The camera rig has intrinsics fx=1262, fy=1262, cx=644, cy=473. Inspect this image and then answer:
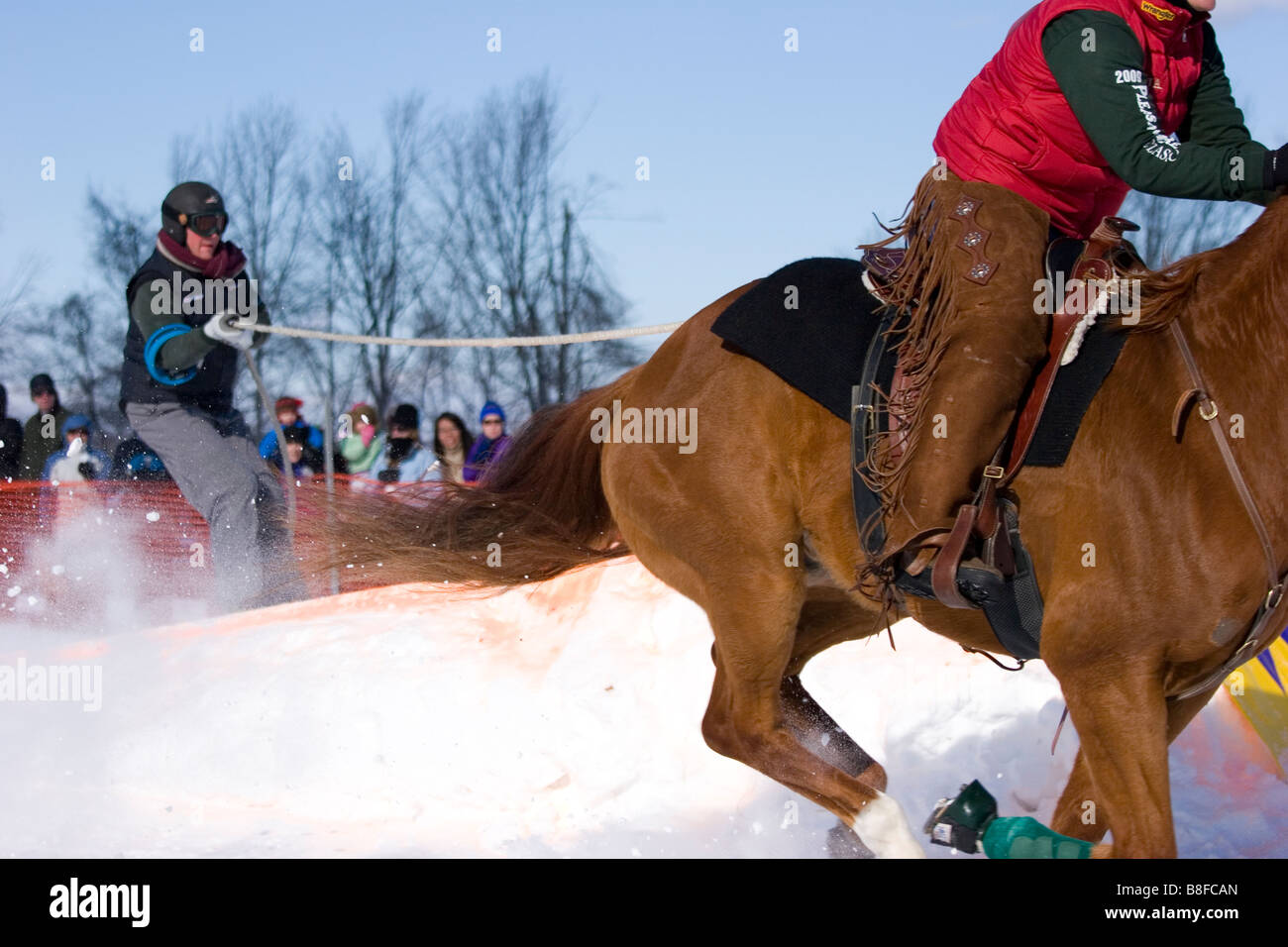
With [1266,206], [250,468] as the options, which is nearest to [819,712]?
[1266,206]

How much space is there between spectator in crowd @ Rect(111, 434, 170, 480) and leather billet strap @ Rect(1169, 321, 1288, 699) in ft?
20.1

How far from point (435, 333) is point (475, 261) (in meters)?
A: 0.92

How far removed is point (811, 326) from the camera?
3598mm

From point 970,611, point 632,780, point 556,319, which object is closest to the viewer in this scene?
point 970,611

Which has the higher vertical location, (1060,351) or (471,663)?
(1060,351)

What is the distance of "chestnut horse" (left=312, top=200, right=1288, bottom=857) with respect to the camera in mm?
2936

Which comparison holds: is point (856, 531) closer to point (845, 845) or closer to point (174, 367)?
point (845, 845)

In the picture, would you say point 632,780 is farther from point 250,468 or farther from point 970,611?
point 250,468

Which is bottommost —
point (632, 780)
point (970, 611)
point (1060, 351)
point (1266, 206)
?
point (632, 780)

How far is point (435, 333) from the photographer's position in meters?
13.3

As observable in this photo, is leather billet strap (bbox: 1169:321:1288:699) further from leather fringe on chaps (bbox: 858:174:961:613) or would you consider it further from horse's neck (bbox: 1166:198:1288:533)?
leather fringe on chaps (bbox: 858:174:961:613)

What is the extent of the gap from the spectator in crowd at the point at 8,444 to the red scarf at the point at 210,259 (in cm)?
426

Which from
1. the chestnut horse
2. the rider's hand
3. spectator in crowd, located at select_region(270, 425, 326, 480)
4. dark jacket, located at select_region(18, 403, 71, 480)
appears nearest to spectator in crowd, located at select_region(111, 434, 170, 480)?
spectator in crowd, located at select_region(270, 425, 326, 480)
